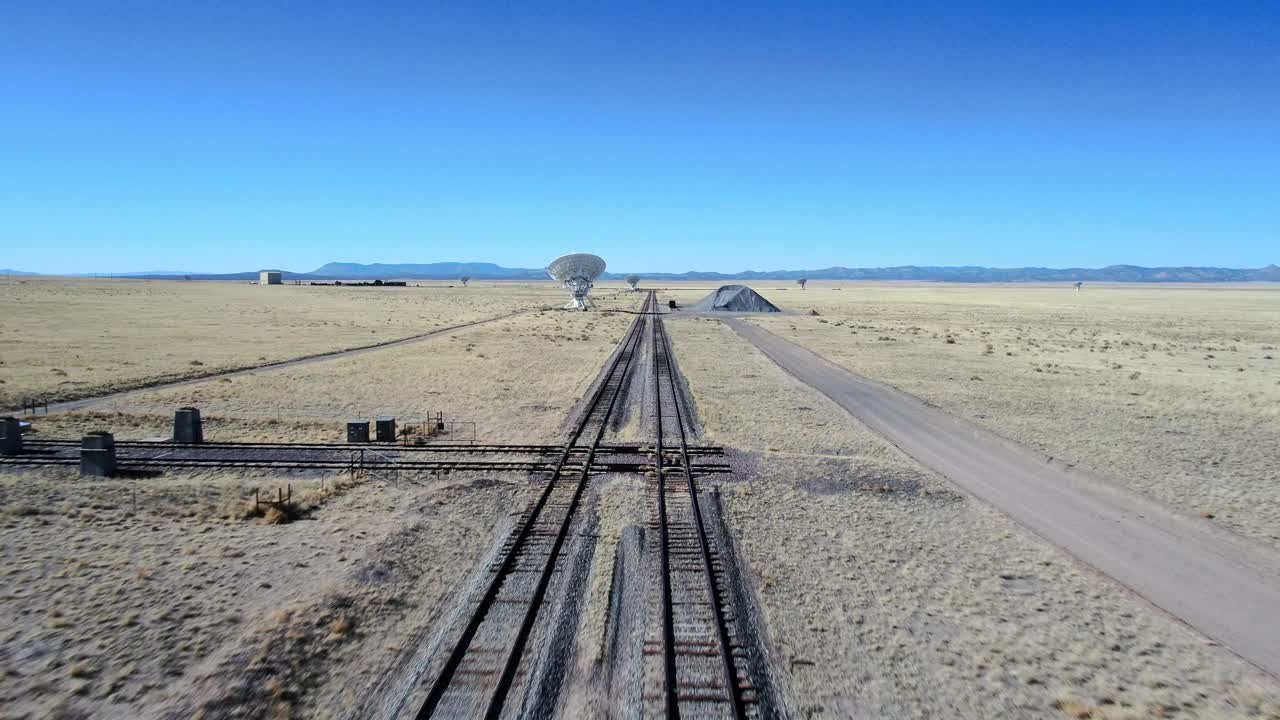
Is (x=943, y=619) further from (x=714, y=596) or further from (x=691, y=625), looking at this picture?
(x=691, y=625)

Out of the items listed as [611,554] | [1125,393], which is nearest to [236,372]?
[611,554]

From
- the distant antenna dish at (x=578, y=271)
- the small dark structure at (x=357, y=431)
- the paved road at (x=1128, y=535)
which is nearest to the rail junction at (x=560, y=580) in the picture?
the small dark structure at (x=357, y=431)

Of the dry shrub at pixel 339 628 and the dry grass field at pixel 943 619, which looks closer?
the dry grass field at pixel 943 619

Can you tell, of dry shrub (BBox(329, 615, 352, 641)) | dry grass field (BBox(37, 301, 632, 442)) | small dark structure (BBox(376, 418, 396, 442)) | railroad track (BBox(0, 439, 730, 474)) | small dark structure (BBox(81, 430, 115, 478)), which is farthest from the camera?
dry grass field (BBox(37, 301, 632, 442))

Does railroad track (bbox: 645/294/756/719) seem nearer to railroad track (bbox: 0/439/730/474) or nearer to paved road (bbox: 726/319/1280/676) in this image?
railroad track (bbox: 0/439/730/474)

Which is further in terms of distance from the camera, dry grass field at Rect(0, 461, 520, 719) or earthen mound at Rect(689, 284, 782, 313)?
earthen mound at Rect(689, 284, 782, 313)

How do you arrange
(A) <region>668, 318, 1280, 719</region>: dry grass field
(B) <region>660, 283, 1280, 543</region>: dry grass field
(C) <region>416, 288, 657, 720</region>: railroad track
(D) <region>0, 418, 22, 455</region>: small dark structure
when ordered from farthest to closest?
1. (D) <region>0, 418, 22, 455</region>: small dark structure
2. (B) <region>660, 283, 1280, 543</region>: dry grass field
3. (A) <region>668, 318, 1280, 719</region>: dry grass field
4. (C) <region>416, 288, 657, 720</region>: railroad track

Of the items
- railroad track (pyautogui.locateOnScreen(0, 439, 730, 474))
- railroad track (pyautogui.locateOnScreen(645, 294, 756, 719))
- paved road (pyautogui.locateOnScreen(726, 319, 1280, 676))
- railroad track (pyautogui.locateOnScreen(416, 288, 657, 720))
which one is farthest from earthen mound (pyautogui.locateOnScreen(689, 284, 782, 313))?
railroad track (pyautogui.locateOnScreen(645, 294, 756, 719))

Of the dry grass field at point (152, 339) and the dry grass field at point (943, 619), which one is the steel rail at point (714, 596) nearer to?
the dry grass field at point (943, 619)
